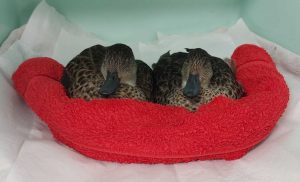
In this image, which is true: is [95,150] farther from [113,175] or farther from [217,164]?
[217,164]

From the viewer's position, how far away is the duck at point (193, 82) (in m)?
1.31

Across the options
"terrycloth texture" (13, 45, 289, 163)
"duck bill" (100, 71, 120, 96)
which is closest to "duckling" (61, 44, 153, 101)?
"duck bill" (100, 71, 120, 96)

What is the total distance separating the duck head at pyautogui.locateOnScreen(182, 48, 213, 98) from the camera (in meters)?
1.33

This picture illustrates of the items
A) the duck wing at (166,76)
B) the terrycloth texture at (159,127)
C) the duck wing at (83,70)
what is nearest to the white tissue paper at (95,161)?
the terrycloth texture at (159,127)

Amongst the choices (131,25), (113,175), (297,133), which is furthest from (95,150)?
(131,25)

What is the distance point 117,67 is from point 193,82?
0.24 meters

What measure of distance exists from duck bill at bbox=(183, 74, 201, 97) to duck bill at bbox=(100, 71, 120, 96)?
0.68 feet

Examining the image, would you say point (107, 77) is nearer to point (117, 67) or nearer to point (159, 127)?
point (117, 67)

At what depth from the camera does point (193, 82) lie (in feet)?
4.33

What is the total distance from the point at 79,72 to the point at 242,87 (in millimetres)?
530

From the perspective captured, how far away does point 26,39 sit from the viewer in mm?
1741

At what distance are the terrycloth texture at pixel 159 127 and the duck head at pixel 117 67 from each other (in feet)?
0.52

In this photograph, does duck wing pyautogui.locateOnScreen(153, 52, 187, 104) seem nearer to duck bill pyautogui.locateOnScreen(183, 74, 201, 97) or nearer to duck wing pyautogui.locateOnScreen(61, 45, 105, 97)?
duck bill pyautogui.locateOnScreen(183, 74, 201, 97)

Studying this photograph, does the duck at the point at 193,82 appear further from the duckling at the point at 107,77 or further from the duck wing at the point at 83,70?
the duck wing at the point at 83,70
